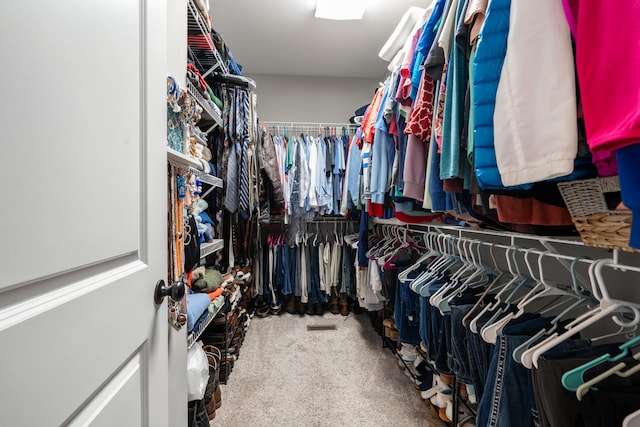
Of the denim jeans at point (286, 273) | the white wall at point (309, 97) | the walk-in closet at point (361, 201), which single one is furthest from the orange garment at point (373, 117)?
the white wall at point (309, 97)

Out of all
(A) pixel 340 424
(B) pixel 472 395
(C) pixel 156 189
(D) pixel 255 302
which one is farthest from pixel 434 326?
(D) pixel 255 302

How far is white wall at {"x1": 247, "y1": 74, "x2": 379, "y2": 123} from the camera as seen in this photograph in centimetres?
346

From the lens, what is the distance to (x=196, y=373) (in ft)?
4.24

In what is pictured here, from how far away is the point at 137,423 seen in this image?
0.61 meters

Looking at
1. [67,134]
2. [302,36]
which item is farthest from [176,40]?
[302,36]

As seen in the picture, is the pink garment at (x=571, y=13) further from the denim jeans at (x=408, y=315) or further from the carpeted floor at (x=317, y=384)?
the carpeted floor at (x=317, y=384)

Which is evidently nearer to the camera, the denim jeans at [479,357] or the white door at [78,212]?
the white door at [78,212]

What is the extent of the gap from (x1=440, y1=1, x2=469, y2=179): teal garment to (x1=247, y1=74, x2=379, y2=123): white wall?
2747mm

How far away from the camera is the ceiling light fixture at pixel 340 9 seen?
219 centimetres

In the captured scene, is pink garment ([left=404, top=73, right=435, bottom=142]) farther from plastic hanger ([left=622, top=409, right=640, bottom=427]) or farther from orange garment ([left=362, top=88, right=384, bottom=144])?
plastic hanger ([left=622, top=409, right=640, bottom=427])

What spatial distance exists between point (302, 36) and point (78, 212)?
278cm

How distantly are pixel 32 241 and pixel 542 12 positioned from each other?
957mm

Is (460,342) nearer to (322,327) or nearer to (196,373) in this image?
(196,373)

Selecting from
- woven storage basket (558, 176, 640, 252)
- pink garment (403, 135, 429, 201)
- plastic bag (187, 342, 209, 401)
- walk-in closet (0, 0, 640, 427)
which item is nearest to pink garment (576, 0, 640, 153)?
walk-in closet (0, 0, 640, 427)
